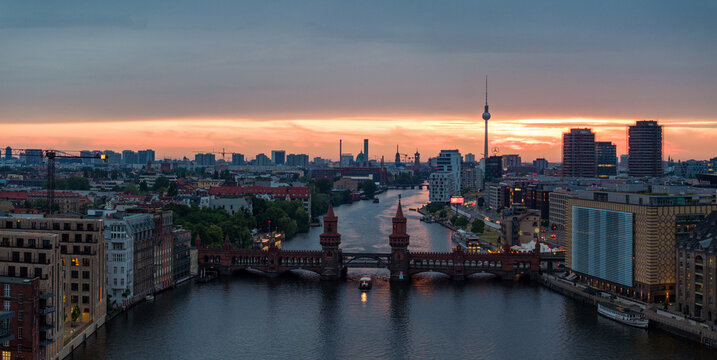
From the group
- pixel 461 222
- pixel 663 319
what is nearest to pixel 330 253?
pixel 663 319

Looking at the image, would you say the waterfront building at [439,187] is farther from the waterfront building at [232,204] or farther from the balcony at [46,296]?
the balcony at [46,296]

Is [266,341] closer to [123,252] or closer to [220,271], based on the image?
[123,252]

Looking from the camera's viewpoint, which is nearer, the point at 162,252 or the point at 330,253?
the point at 162,252

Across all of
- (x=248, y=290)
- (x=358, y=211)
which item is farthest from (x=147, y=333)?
(x=358, y=211)

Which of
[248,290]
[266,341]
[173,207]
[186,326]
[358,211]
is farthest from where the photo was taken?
[358,211]

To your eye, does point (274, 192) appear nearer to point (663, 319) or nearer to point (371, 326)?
point (371, 326)

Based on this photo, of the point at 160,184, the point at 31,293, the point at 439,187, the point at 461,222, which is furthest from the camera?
the point at 439,187
